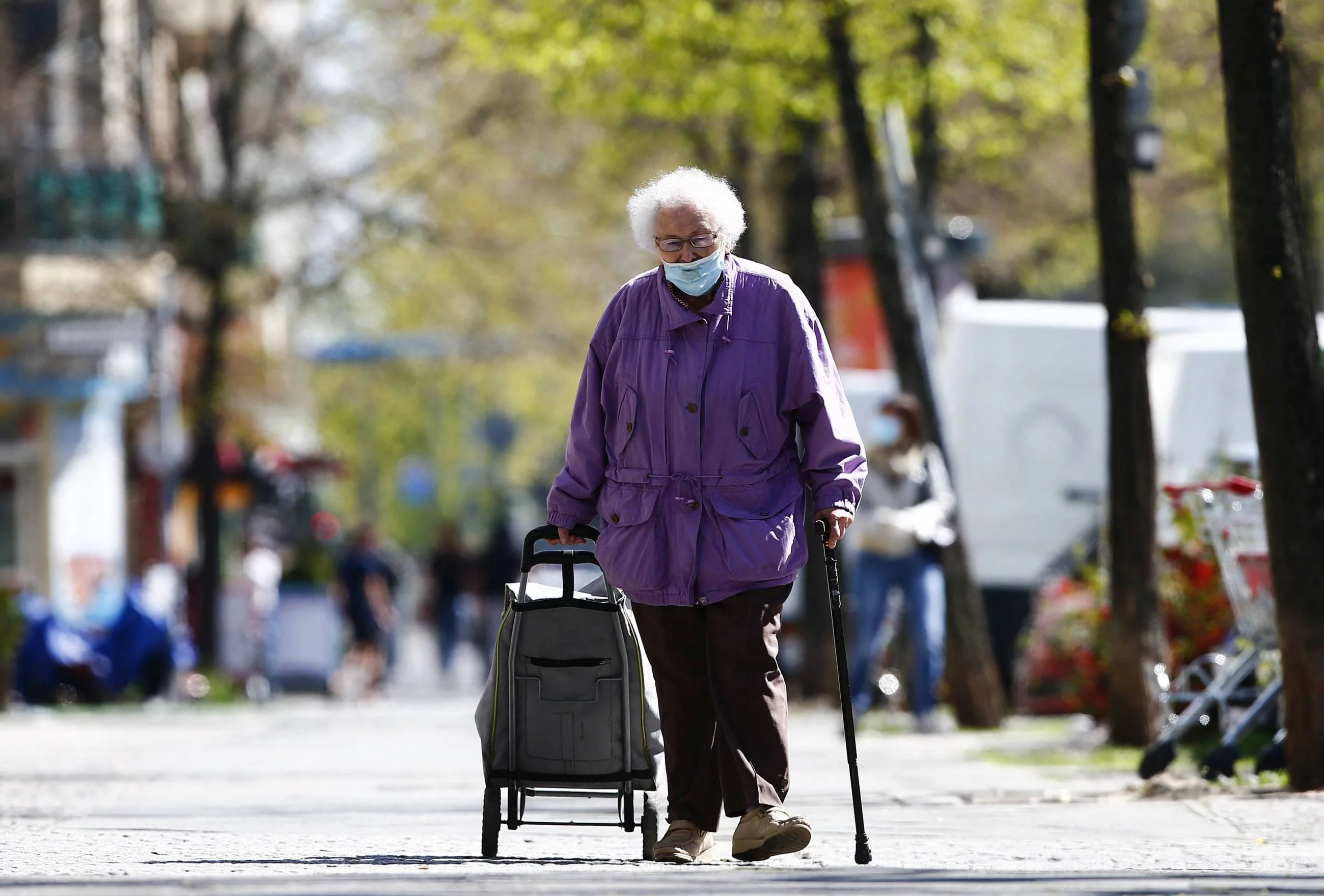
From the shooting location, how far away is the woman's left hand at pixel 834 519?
736cm

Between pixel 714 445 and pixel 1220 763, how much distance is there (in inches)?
137

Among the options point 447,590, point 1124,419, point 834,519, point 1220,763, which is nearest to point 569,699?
point 834,519

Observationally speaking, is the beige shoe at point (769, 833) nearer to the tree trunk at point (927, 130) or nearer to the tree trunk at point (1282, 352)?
the tree trunk at point (1282, 352)

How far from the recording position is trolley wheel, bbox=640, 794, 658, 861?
775 centimetres

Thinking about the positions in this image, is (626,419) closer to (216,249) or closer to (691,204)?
(691,204)

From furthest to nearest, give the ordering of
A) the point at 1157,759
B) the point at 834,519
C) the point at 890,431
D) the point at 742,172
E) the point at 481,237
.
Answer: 1. the point at 481,237
2. the point at 742,172
3. the point at 890,431
4. the point at 1157,759
5. the point at 834,519

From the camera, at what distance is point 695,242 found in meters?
7.44

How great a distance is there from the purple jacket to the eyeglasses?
0.11m

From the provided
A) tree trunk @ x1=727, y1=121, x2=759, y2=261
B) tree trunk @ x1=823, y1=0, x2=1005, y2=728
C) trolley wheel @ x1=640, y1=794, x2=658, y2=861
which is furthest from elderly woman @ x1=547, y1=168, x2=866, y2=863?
tree trunk @ x1=727, y1=121, x2=759, y2=261

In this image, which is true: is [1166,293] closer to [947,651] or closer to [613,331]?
[947,651]

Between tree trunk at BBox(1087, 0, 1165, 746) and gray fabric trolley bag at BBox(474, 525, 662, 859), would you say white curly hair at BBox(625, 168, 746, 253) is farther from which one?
tree trunk at BBox(1087, 0, 1165, 746)

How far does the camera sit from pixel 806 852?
805cm

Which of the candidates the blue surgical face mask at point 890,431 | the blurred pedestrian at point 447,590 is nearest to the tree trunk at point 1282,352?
the blue surgical face mask at point 890,431

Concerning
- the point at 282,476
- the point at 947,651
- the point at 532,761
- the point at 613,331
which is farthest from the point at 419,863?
the point at 282,476
